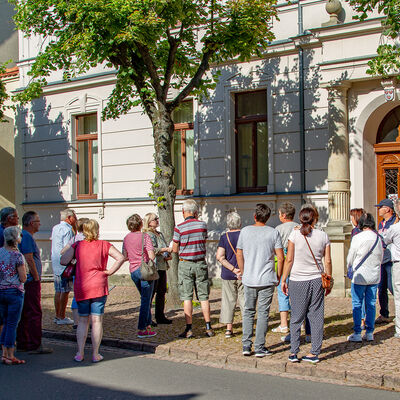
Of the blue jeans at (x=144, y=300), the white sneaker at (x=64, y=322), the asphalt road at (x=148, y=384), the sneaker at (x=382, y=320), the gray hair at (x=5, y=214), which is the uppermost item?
the gray hair at (x=5, y=214)

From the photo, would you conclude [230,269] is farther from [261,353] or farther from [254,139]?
[254,139]

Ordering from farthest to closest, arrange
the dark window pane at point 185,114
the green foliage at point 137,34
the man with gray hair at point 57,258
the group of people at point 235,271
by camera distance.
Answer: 1. the dark window pane at point 185,114
2. the man with gray hair at point 57,258
3. the green foliage at point 137,34
4. the group of people at point 235,271

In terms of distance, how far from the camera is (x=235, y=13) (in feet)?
39.6

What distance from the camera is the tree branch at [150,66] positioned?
12016 mm

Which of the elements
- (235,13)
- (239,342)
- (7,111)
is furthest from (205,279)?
(7,111)

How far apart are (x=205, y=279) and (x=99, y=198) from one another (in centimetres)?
913

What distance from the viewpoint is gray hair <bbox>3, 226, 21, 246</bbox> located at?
28.1ft

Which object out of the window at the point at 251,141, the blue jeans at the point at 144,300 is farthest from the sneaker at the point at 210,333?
the window at the point at 251,141

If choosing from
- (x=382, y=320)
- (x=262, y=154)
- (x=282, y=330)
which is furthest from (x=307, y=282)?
(x=262, y=154)

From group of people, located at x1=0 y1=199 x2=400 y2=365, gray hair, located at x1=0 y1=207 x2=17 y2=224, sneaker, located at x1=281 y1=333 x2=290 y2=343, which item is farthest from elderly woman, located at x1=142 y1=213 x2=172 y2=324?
sneaker, located at x1=281 y1=333 x2=290 y2=343

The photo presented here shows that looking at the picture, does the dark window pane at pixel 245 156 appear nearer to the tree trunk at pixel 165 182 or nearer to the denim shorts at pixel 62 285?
the tree trunk at pixel 165 182

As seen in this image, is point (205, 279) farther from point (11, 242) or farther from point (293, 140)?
point (293, 140)

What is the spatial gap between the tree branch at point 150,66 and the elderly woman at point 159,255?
2773 millimetres

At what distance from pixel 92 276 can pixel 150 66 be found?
500cm
